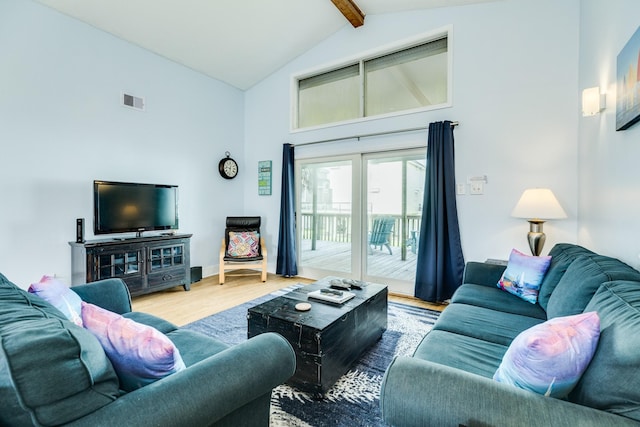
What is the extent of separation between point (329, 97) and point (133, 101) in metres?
2.59

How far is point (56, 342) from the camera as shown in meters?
0.72

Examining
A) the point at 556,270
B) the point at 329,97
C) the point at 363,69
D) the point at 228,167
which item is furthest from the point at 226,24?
the point at 556,270

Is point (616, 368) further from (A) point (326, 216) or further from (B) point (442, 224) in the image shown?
(A) point (326, 216)

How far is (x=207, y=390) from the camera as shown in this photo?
92 cm

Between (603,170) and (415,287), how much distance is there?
2.05 m

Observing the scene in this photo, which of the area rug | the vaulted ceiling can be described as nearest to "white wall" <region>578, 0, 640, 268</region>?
the vaulted ceiling

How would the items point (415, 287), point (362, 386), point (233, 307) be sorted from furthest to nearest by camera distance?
point (415, 287), point (233, 307), point (362, 386)

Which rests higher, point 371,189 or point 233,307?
point 371,189

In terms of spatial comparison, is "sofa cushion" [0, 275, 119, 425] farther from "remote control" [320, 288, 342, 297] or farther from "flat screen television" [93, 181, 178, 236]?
"flat screen television" [93, 181, 178, 236]

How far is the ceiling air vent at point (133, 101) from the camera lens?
373cm

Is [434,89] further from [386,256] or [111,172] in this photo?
[111,172]

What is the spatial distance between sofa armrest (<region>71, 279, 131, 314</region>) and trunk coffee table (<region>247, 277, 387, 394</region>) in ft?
2.69

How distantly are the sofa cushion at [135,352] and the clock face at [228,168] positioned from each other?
13.4 ft

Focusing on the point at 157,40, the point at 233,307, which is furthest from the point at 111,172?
the point at 233,307
